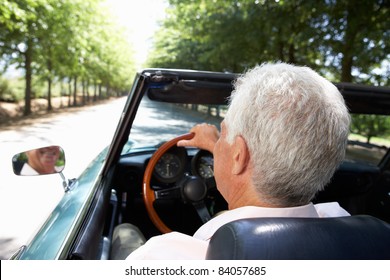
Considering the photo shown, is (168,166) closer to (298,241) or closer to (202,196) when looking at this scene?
(202,196)

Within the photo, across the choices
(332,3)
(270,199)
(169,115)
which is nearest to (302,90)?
(270,199)

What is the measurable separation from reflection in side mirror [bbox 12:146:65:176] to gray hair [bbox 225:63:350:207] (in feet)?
4.87

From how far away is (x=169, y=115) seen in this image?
2.84 m

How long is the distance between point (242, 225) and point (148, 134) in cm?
208

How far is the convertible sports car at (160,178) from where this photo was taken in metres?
1.77

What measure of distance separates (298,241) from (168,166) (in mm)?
1859

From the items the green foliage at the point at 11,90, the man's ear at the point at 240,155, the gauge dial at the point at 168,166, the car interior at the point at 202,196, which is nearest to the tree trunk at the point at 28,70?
the green foliage at the point at 11,90

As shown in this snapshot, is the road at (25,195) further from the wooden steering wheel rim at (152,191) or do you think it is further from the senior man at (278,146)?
the senior man at (278,146)

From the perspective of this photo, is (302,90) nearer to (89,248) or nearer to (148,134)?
(89,248)

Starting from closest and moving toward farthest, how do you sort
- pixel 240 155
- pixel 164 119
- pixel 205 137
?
pixel 240 155 → pixel 205 137 → pixel 164 119

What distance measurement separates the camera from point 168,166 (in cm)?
269

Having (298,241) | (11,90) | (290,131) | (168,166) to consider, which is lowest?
(11,90)

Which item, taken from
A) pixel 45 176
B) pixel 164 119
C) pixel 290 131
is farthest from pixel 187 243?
pixel 45 176

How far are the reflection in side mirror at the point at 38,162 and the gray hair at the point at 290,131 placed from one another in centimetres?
148
